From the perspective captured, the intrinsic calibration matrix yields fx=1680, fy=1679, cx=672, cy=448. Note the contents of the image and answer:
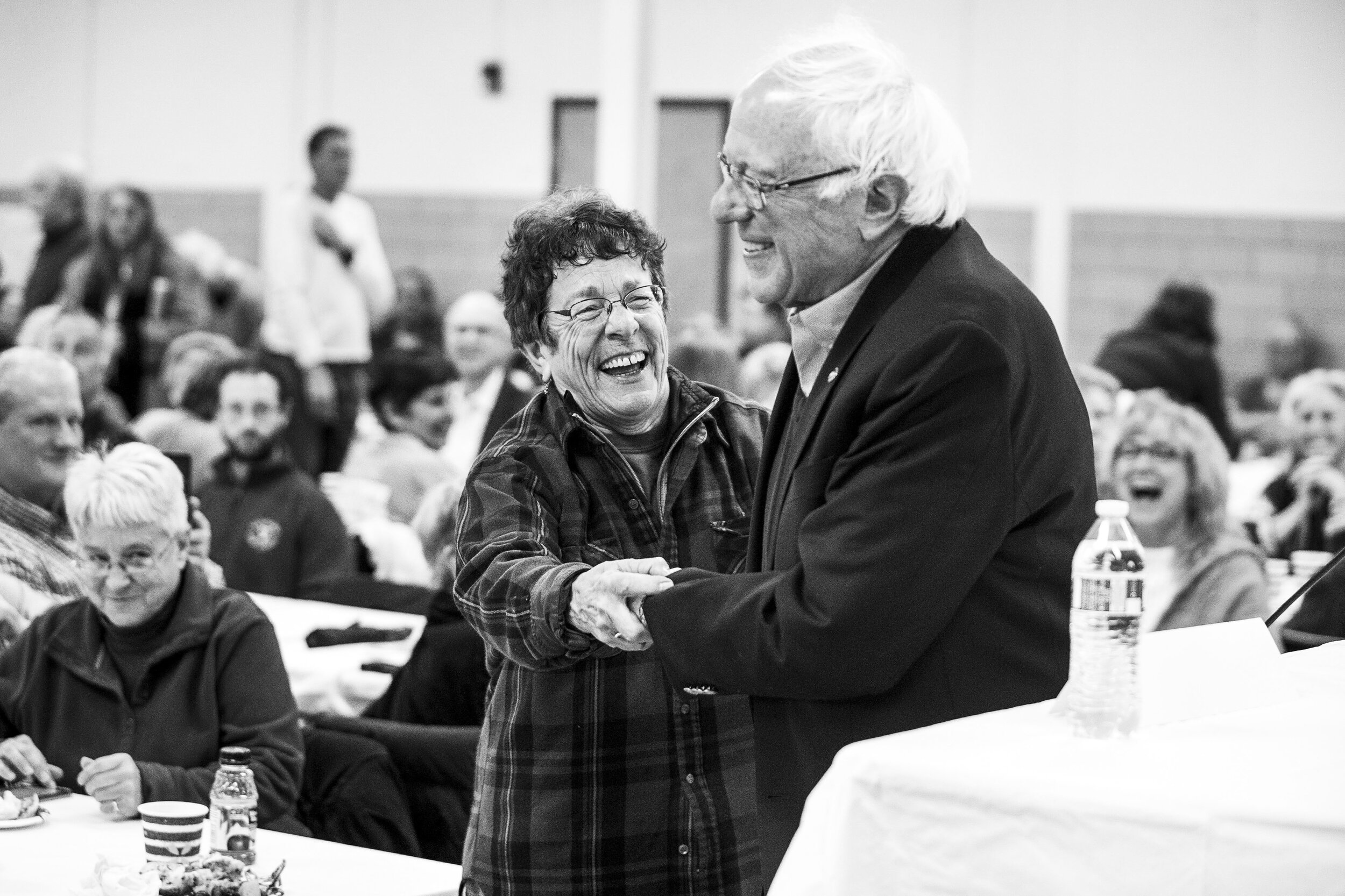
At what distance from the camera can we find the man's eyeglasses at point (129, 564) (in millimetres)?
3029

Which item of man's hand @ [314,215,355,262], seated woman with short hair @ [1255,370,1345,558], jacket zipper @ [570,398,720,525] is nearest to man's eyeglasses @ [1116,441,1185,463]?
seated woman with short hair @ [1255,370,1345,558]

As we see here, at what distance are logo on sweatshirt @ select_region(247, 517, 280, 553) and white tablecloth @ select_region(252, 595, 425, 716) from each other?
53cm

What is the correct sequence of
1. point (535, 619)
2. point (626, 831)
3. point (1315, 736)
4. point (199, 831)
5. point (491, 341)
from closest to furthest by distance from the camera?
point (1315, 736)
point (535, 619)
point (626, 831)
point (199, 831)
point (491, 341)

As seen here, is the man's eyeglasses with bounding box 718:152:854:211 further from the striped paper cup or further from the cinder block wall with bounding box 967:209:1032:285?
the cinder block wall with bounding box 967:209:1032:285

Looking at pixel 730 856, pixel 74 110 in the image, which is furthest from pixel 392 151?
pixel 730 856

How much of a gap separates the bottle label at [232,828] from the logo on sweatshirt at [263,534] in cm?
310

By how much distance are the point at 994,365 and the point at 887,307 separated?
0.14 meters

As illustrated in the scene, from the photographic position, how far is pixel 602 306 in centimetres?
234

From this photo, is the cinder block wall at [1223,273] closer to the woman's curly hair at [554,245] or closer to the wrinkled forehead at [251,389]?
the wrinkled forehead at [251,389]

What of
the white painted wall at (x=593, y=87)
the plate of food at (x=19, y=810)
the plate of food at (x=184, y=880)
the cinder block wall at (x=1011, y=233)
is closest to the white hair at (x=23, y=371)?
the plate of food at (x=19, y=810)

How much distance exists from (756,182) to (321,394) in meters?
7.21

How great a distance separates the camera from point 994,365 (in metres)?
1.60

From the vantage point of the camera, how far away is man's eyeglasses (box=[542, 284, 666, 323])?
2330 mm

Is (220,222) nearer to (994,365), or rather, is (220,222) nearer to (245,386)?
(245,386)
